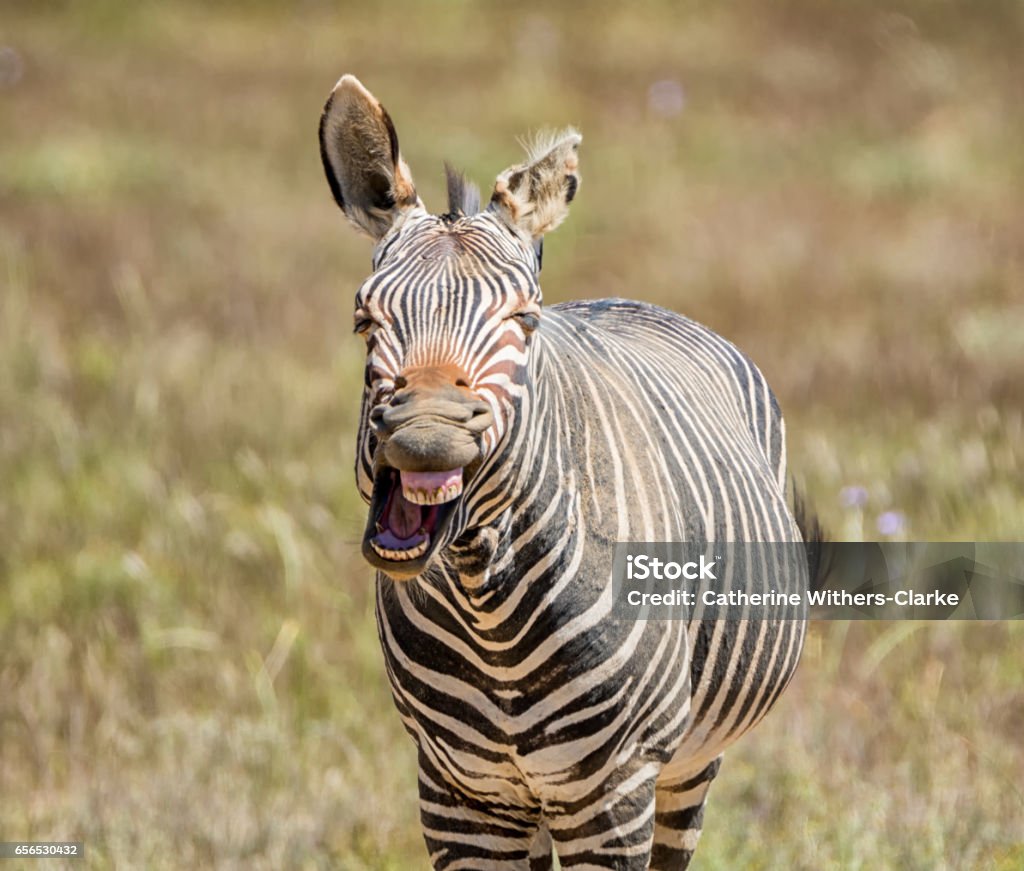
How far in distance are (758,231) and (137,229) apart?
15.9ft

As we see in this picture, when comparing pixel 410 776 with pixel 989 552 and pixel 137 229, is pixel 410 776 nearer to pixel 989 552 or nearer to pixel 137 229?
pixel 989 552

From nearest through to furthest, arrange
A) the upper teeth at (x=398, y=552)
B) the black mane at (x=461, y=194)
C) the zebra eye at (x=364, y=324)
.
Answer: the upper teeth at (x=398, y=552)
the zebra eye at (x=364, y=324)
the black mane at (x=461, y=194)

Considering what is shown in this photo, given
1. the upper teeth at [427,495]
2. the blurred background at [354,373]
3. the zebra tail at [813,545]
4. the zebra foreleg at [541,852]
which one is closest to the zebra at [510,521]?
the upper teeth at [427,495]

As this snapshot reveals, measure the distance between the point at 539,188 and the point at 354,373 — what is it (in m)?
6.43

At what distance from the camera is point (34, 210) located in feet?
40.1

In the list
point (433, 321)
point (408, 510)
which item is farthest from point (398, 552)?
point (433, 321)

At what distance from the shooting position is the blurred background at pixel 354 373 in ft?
17.7

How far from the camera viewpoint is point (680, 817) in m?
4.16

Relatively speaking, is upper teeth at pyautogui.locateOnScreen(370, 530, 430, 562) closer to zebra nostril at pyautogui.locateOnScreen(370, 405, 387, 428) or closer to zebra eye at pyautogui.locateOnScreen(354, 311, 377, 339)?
zebra nostril at pyautogui.locateOnScreen(370, 405, 387, 428)

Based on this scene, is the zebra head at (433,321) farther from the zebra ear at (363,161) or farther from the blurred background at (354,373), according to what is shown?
the blurred background at (354,373)

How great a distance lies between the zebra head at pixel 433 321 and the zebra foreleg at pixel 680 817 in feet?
5.10

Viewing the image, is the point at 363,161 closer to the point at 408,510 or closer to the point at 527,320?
the point at 527,320

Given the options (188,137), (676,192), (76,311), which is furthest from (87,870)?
(188,137)

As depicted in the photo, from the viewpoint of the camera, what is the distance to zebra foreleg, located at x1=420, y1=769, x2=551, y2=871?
331 cm
